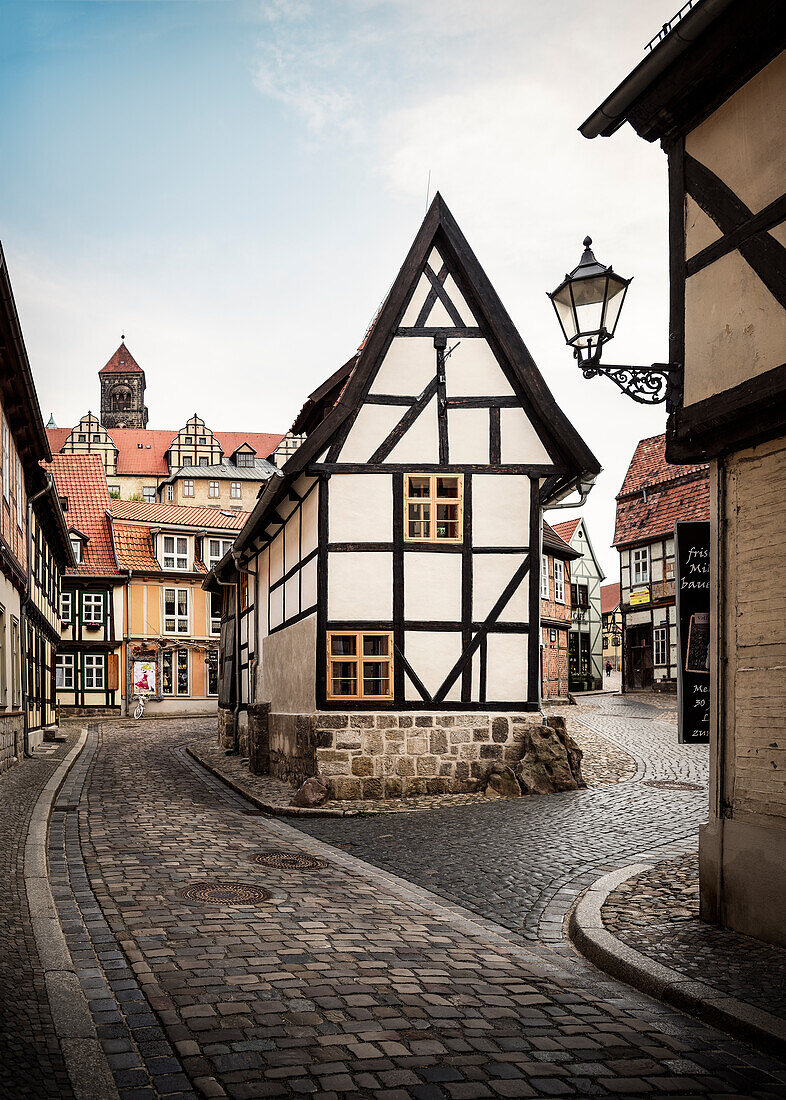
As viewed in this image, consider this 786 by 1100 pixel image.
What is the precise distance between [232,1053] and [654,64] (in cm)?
691

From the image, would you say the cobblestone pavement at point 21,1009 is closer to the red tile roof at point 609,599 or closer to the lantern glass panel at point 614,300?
the lantern glass panel at point 614,300

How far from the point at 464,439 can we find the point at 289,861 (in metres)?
8.30

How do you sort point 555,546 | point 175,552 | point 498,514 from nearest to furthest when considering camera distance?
point 498,514, point 555,546, point 175,552

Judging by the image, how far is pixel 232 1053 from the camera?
15.6 feet

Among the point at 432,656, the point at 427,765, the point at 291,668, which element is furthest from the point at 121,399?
the point at 427,765

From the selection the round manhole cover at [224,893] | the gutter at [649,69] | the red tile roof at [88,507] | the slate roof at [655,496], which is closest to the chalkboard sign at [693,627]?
the gutter at [649,69]

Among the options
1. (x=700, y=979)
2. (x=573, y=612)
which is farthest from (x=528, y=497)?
(x=573, y=612)

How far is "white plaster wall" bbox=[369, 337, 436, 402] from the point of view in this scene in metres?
16.8

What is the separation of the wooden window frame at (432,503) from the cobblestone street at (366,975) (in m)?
5.31

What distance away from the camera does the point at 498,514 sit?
1675 cm

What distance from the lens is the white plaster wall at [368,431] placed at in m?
16.6

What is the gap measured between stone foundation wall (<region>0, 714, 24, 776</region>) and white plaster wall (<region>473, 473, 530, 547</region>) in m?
8.82

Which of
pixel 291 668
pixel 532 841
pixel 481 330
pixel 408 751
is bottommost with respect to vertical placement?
pixel 532 841

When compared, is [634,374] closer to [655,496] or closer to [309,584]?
[309,584]
